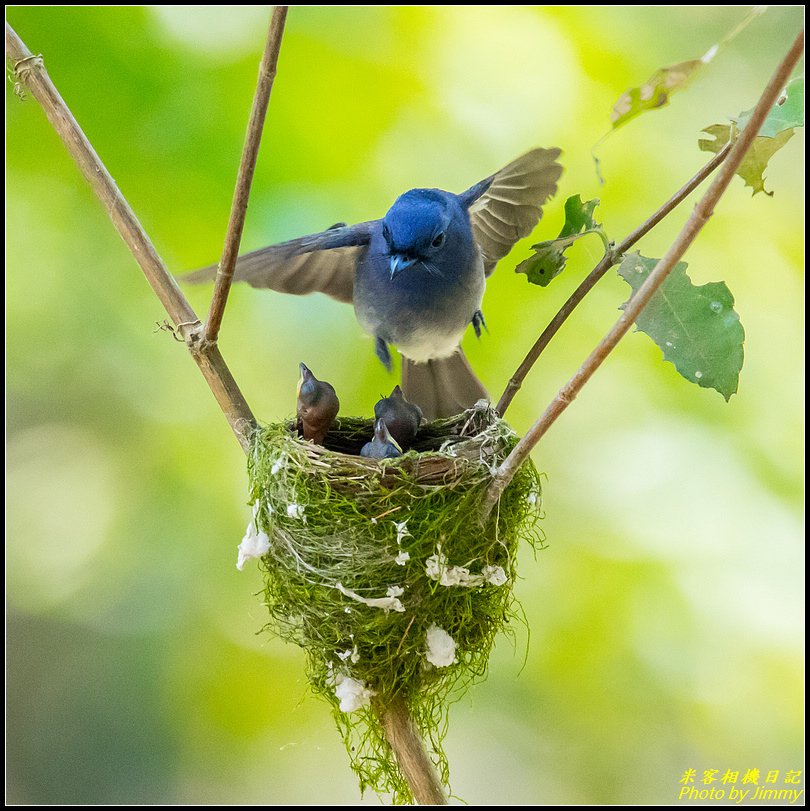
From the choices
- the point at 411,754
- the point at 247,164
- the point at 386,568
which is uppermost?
the point at 247,164

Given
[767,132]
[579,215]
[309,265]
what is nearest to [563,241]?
[579,215]

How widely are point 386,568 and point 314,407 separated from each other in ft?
2.54

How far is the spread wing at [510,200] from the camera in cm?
338

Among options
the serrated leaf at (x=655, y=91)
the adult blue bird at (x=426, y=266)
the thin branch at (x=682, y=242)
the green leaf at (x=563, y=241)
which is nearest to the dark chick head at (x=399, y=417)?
the adult blue bird at (x=426, y=266)

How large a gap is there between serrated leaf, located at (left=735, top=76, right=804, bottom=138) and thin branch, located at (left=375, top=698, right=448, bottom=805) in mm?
1811

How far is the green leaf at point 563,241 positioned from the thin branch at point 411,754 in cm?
134

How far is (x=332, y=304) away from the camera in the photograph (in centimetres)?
438

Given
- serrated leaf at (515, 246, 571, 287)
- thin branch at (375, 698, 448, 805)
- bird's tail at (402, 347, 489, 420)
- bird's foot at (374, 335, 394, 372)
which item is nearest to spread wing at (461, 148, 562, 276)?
bird's tail at (402, 347, 489, 420)

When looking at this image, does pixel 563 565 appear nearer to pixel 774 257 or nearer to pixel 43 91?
pixel 774 257

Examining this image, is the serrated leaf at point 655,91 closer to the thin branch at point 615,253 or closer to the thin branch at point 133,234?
the thin branch at point 615,253

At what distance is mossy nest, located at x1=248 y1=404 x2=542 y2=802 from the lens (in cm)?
249

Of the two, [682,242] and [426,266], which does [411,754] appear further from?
[426,266]

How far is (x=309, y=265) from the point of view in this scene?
3.73 metres

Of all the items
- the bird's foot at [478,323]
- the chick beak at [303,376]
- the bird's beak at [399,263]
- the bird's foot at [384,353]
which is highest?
the bird's foot at [478,323]
